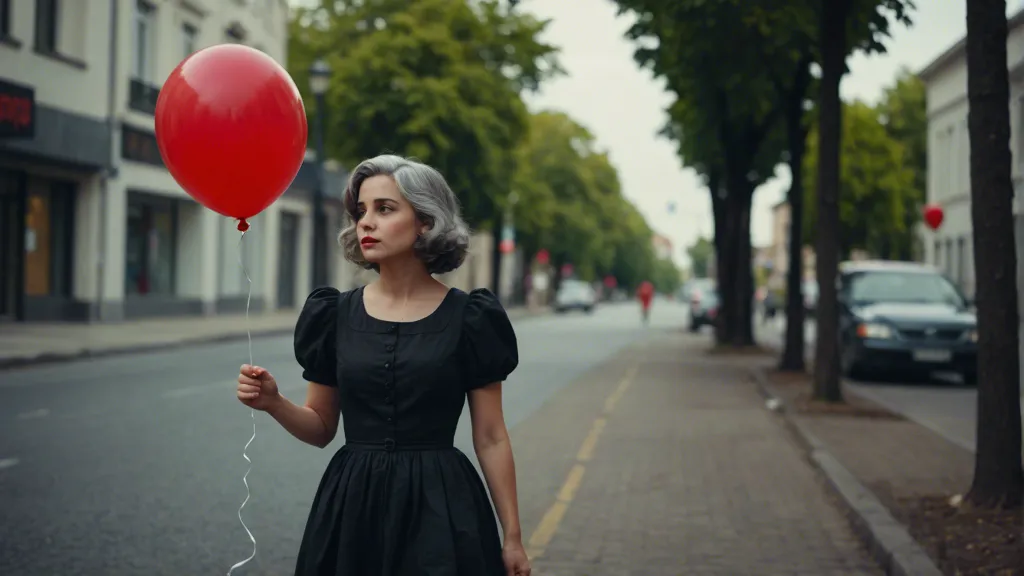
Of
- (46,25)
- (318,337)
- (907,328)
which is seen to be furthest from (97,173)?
(318,337)

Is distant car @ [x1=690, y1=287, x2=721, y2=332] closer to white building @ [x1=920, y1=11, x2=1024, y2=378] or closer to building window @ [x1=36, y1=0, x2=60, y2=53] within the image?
white building @ [x1=920, y1=11, x2=1024, y2=378]

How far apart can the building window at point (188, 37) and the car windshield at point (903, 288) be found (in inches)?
784

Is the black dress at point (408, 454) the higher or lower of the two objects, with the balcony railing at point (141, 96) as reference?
lower

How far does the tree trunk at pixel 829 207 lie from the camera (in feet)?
46.9

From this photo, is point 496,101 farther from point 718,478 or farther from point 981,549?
point 981,549

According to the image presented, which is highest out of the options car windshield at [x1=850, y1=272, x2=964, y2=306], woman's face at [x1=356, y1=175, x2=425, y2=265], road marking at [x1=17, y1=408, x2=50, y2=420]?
car windshield at [x1=850, y1=272, x2=964, y2=306]

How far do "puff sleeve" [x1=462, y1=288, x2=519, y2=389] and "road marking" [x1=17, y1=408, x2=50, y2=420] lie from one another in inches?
381

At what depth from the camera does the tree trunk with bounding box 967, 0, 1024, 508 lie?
7.62 metres

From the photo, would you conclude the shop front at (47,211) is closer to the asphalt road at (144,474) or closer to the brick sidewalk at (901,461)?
the asphalt road at (144,474)

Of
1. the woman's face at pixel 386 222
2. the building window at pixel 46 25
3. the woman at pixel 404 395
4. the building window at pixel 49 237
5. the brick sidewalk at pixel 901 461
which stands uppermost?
the building window at pixel 46 25

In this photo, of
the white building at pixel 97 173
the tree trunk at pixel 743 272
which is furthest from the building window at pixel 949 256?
the white building at pixel 97 173

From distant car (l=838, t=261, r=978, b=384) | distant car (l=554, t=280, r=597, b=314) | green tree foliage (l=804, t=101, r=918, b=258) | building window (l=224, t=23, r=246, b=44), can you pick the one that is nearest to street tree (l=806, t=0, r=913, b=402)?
distant car (l=838, t=261, r=978, b=384)

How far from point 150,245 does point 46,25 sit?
23.3ft

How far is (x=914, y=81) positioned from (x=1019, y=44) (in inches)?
1450
